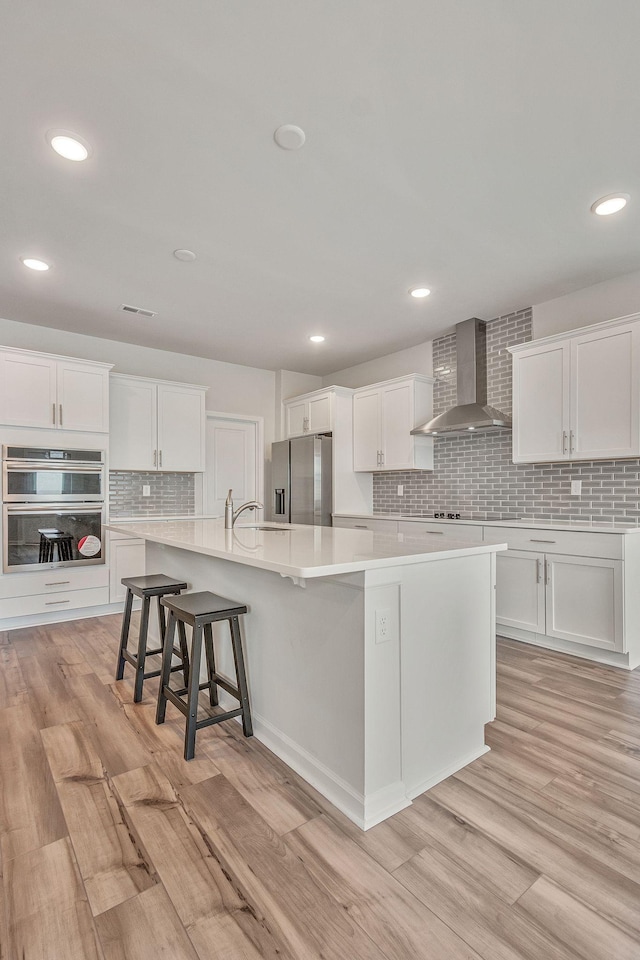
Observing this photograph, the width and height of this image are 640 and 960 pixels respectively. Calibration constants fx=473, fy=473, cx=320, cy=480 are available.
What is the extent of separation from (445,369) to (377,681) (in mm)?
3861

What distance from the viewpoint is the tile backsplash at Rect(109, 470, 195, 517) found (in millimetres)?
4969

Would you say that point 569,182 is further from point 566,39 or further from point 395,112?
point 395,112

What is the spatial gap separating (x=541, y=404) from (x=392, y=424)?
167 centimetres

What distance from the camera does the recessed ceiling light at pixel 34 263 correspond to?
322cm

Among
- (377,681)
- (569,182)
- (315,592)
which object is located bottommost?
(377,681)

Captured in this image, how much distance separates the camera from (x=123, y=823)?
1622 mm

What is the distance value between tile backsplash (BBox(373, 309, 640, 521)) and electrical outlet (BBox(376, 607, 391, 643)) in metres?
2.68

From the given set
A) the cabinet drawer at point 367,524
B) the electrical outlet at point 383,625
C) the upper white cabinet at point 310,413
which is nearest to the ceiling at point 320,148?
the upper white cabinet at point 310,413

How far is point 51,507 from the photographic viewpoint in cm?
412

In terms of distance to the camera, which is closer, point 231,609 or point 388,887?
point 388,887

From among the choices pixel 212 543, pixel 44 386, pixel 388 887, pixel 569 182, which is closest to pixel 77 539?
pixel 44 386

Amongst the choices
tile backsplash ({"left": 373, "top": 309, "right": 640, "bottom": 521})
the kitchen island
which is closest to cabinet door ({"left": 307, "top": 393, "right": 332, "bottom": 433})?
tile backsplash ({"left": 373, "top": 309, "right": 640, "bottom": 521})

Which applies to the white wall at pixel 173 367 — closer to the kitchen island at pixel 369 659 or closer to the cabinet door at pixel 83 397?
the cabinet door at pixel 83 397

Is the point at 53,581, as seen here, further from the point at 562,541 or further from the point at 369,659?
the point at 562,541
